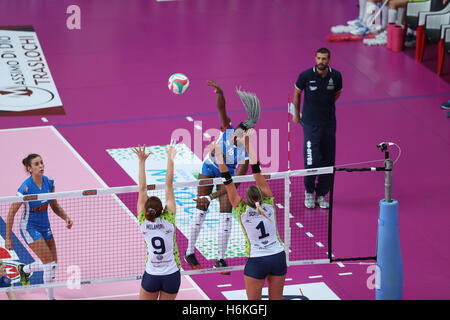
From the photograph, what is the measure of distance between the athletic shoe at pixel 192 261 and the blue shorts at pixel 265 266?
6.11 ft

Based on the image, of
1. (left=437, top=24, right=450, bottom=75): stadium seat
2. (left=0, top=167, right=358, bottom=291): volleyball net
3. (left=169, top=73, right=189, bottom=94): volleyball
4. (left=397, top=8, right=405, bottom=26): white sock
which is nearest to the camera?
(left=0, top=167, right=358, bottom=291): volleyball net

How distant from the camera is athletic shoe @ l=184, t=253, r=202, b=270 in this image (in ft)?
36.1

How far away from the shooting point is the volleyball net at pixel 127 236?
1041 cm

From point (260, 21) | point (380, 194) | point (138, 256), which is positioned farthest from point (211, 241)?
point (260, 21)

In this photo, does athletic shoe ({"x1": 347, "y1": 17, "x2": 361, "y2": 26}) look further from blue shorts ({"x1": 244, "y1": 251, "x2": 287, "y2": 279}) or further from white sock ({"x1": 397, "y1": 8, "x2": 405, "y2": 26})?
blue shorts ({"x1": 244, "y1": 251, "x2": 287, "y2": 279})

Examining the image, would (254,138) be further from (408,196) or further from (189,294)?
(189,294)

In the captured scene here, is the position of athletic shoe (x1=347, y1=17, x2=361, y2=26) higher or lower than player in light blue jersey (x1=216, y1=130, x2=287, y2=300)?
lower

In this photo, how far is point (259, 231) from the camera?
926 centimetres

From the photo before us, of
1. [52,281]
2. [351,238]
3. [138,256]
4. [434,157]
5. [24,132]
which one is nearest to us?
[52,281]

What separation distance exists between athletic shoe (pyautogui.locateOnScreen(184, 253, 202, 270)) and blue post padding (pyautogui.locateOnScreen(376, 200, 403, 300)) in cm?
238

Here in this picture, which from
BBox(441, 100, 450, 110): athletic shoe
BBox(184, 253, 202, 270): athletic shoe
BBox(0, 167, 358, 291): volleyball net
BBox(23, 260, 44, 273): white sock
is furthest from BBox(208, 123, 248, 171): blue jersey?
BBox(441, 100, 450, 110): athletic shoe
